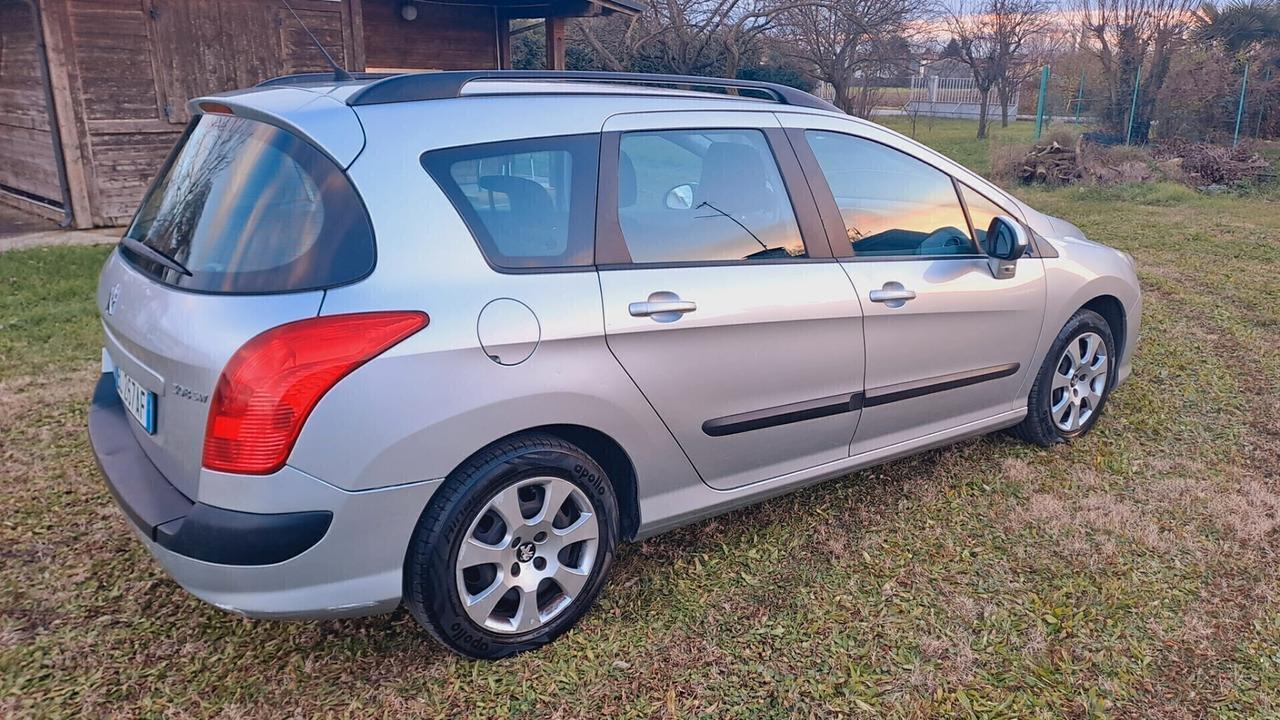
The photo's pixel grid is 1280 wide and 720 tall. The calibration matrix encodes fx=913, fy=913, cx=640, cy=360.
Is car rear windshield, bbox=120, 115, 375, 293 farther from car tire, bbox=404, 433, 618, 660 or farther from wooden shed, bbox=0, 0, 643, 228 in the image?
wooden shed, bbox=0, 0, 643, 228

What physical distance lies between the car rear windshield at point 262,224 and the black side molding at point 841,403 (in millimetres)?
1293

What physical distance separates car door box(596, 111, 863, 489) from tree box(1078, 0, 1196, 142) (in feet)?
56.7

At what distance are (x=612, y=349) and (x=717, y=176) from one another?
0.87 meters

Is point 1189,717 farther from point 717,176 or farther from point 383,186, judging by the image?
point 383,186

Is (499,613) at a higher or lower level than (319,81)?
lower

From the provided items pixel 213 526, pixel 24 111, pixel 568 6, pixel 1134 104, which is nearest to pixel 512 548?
pixel 213 526

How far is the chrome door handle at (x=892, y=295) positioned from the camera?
3348 millimetres

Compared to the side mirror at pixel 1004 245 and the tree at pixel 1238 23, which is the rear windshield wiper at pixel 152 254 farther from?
the tree at pixel 1238 23

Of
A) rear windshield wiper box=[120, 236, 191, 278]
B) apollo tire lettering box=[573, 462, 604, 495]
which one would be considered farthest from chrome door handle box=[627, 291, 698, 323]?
rear windshield wiper box=[120, 236, 191, 278]

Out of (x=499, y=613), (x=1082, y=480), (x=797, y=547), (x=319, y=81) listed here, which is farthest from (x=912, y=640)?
(x=319, y=81)

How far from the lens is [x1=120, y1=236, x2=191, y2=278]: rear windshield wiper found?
254 cm

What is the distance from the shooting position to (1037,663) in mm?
2764

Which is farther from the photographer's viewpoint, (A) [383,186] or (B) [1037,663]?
(B) [1037,663]

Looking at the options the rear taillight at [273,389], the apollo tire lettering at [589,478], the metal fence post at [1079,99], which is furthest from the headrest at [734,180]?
the metal fence post at [1079,99]
